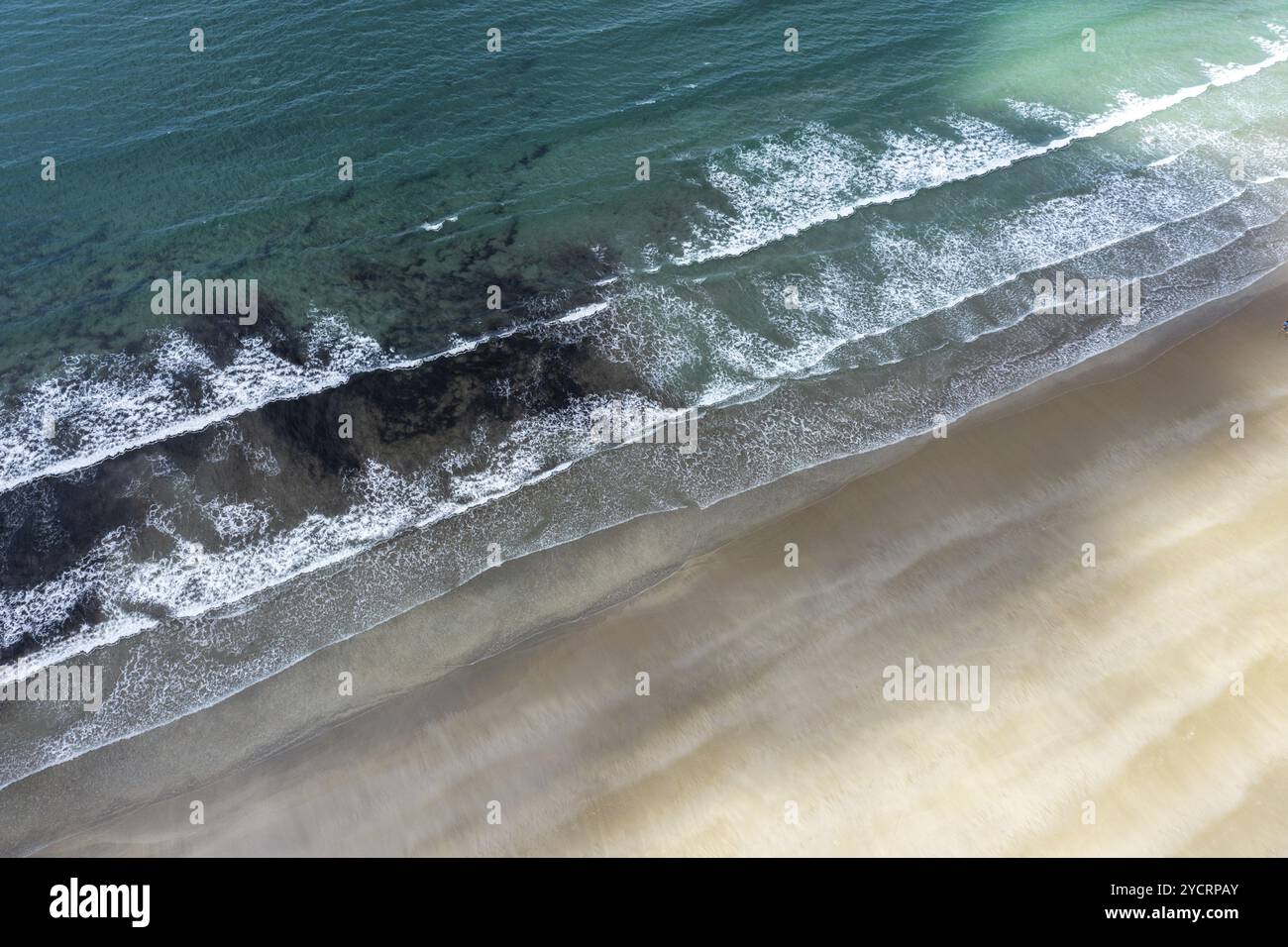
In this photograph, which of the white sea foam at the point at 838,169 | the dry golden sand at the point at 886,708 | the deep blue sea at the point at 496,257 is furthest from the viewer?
the white sea foam at the point at 838,169

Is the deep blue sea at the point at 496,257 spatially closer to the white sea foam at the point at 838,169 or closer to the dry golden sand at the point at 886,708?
the white sea foam at the point at 838,169

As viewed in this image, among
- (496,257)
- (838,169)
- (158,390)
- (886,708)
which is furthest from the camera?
(838,169)

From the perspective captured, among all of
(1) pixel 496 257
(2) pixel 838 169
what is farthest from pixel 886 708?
(2) pixel 838 169

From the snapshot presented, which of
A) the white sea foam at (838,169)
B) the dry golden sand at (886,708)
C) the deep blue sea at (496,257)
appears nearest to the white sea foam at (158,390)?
the deep blue sea at (496,257)

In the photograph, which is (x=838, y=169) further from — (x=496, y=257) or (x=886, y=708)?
(x=886, y=708)

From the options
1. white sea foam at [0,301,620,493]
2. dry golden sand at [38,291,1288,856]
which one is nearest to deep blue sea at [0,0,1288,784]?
white sea foam at [0,301,620,493]

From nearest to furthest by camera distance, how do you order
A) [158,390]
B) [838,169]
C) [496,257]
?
[158,390] → [496,257] → [838,169]
